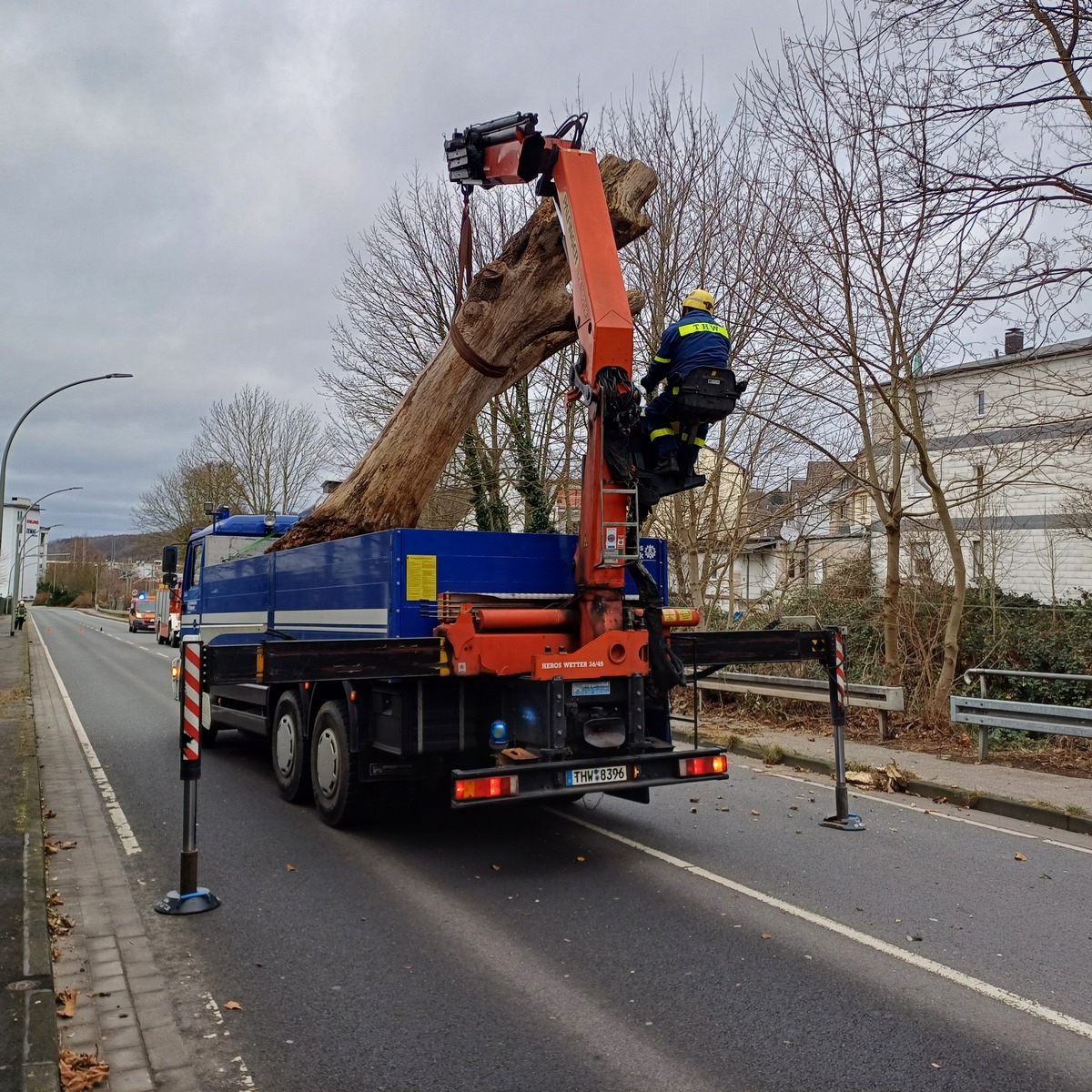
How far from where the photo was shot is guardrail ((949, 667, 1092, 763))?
8.52 m

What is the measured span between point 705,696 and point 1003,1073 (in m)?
10.8

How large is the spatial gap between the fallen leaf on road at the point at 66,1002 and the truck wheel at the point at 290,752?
343 cm

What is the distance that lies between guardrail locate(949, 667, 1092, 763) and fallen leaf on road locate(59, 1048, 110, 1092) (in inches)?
311

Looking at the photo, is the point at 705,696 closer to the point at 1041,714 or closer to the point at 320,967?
the point at 1041,714

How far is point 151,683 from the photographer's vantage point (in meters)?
19.9

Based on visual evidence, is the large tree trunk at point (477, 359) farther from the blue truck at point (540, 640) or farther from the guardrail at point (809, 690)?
the guardrail at point (809, 690)

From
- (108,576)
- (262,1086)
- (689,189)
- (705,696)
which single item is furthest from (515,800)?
(108,576)

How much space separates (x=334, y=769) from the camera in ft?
22.9

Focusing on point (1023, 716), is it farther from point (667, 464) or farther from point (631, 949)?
point (631, 949)

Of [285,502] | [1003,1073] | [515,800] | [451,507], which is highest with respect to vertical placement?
[285,502]

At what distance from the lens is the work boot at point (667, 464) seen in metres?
6.34

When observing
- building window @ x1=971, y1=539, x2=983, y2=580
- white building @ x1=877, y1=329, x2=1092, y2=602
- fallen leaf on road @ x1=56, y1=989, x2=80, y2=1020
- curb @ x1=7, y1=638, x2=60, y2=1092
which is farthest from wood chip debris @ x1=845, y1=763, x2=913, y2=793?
building window @ x1=971, y1=539, x2=983, y2=580

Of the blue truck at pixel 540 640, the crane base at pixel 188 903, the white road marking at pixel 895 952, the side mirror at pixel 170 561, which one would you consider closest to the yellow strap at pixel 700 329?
the blue truck at pixel 540 640

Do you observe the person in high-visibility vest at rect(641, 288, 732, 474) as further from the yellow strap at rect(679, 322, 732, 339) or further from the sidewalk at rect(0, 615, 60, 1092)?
the sidewalk at rect(0, 615, 60, 1092)
